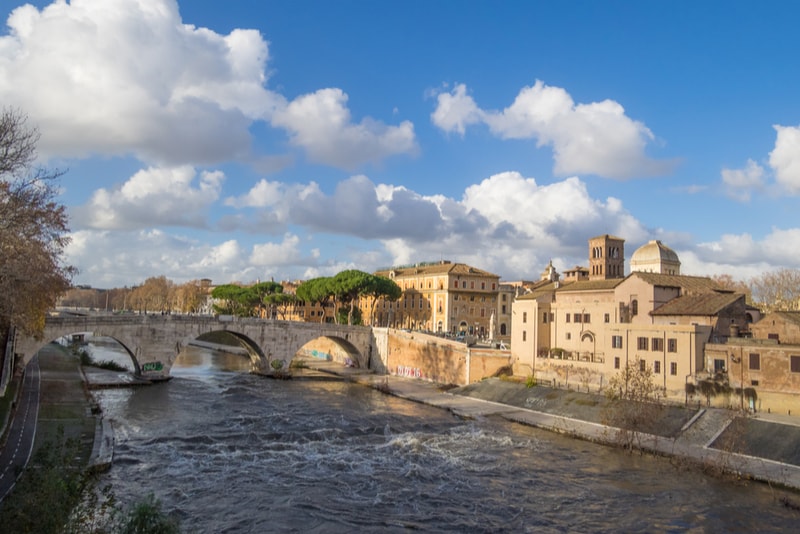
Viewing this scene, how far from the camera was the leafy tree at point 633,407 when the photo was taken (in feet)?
119

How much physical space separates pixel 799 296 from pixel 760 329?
91.3 ft

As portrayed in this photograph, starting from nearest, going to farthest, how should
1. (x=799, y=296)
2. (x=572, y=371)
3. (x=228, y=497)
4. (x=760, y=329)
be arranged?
(x=228, y=497)
(x=760, y=329)
(x=572, y=371)
(x=799, y=296)

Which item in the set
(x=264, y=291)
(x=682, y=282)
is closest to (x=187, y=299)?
(x=264, y=291)

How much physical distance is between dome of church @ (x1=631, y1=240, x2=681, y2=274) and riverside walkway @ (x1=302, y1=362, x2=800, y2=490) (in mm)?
23743

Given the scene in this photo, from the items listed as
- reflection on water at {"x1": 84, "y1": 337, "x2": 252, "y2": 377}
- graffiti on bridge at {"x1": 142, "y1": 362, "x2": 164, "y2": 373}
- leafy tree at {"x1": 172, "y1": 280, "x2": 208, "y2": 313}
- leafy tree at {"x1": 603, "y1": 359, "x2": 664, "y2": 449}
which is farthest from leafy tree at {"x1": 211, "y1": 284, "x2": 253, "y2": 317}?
leafy tree at {"x1": 603, "y1": 359, "x2": 664, "y2": 449}

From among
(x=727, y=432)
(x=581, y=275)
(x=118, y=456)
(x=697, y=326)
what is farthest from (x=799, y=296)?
(x=118, y=456)

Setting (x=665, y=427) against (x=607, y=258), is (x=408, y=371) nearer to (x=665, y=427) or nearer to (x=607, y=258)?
(x=607, y=258)

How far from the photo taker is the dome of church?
214ft

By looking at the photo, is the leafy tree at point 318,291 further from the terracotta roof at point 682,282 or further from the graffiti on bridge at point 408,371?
the terracotta roof at point 682,282

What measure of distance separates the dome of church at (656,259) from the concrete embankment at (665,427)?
2380 centimetres

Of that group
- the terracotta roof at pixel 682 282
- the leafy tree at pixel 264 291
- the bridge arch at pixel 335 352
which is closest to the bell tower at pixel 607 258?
the terracotta roof at pixel 682 282

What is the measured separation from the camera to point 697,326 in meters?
42.0

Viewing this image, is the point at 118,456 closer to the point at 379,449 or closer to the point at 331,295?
the point at 379,449

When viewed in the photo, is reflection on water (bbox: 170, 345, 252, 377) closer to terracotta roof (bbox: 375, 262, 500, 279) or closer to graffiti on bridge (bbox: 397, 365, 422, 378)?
graffiti on bridge (bbox: 397, 365, 422, 378)
